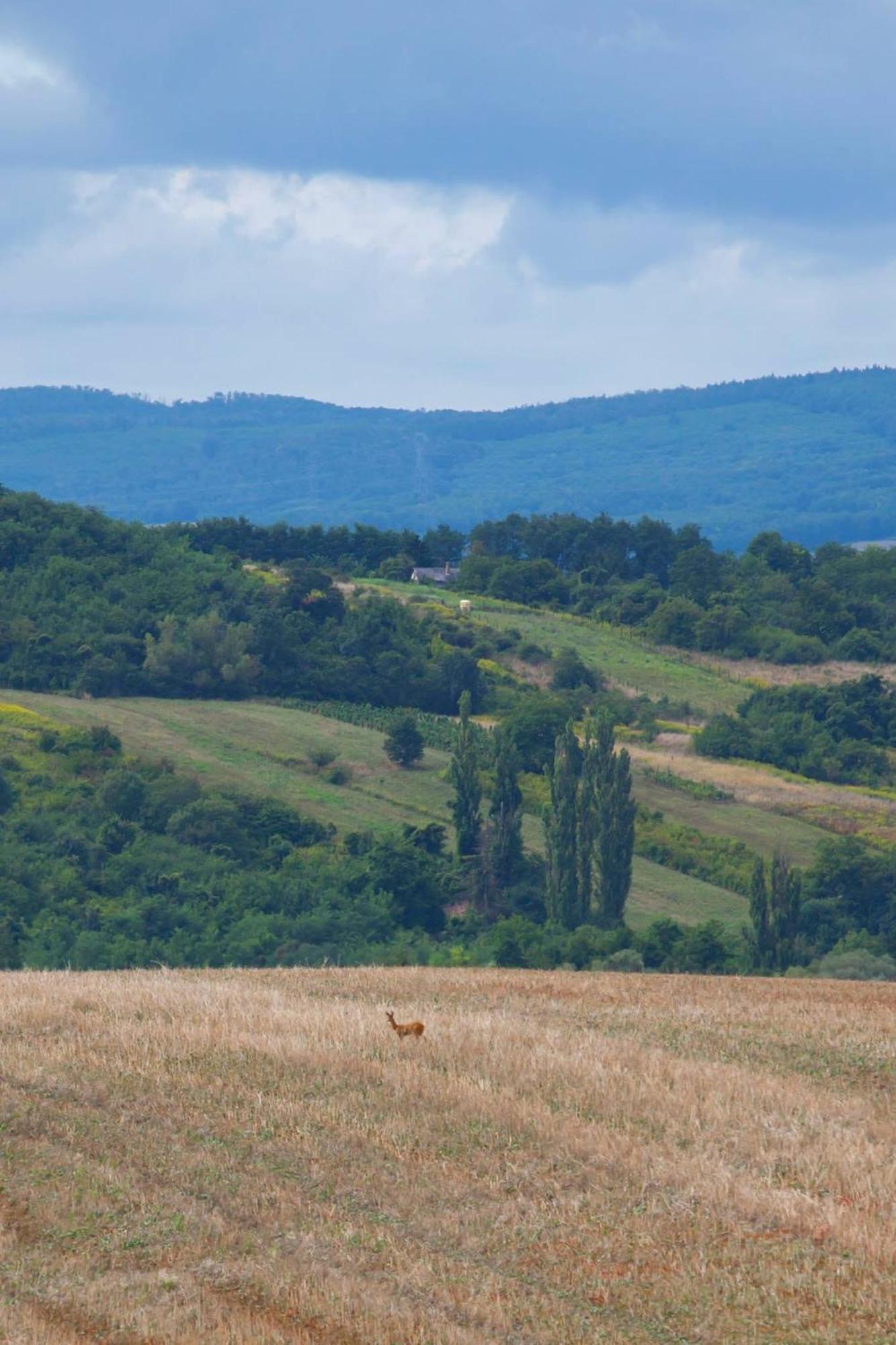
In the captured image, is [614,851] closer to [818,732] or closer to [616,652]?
[818,732]

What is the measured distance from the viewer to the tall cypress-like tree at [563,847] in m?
56.6

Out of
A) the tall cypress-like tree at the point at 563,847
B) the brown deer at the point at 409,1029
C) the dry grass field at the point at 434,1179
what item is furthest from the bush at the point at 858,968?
the brown deer at the point at 409,1029

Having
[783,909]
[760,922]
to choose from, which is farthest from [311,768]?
[783,909]

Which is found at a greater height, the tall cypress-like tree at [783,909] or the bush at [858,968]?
the bush at [858,968]

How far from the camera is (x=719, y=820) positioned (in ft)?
244

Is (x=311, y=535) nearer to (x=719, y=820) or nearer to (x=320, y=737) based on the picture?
(x=320, y=737)

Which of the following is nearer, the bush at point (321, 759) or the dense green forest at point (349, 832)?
the dense green forest at point (349, 832)

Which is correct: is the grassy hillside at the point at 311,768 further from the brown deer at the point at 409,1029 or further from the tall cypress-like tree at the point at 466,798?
the brown deer at the point at 409,1029

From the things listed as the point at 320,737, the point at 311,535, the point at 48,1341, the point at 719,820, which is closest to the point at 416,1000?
the point at 48,1341

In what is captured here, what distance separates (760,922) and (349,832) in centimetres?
2162

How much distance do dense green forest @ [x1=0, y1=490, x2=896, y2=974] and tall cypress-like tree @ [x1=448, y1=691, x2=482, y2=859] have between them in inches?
4.0

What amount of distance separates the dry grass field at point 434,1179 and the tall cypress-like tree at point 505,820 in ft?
139

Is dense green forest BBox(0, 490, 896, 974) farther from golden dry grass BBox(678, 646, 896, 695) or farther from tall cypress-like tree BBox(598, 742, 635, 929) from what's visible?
golden dry grass BBox(678, 646, 896, 695)

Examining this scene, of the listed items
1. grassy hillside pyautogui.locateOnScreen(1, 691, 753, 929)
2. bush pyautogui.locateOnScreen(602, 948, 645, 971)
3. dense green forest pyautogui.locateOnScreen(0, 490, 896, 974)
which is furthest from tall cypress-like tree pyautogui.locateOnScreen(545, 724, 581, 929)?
bush pyautogui.locateOnScreen(602, 948, 645, 971)
